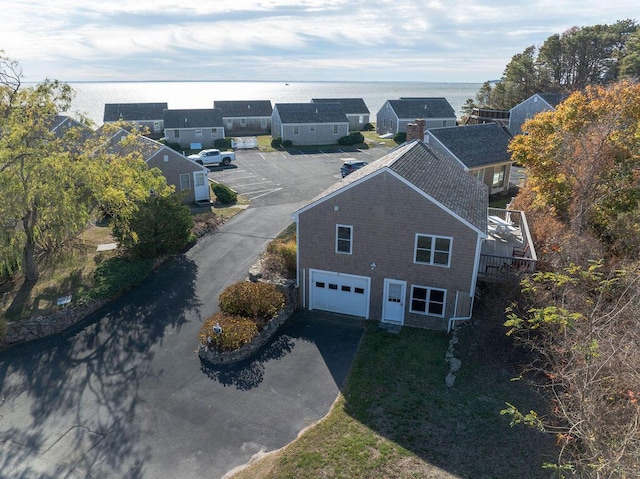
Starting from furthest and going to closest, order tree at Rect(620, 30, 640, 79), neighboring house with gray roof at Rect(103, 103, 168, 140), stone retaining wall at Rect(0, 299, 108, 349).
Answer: neighboring house with gray roof at Rect(103, 103, 168, 140) → tree at Rect(620, 30, 640, 79) → stone retaining wall at Rect(0, 299, 108, 349)

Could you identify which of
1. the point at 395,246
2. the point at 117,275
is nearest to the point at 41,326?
the point at 117,275

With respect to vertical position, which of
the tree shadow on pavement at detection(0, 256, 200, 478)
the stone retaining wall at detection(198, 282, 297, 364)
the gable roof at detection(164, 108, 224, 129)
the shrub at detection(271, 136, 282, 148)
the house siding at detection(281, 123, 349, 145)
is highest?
the gable roof at detection(164, 108, 224, 129)

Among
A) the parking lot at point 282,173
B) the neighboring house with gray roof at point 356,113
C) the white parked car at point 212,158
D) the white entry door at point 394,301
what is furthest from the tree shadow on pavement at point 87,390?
the neighboring house with gray roof at point 356,113

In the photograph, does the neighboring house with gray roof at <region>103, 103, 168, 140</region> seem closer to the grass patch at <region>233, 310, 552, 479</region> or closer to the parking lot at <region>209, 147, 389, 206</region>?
the parking lot at <region>209, 147, 389, 206</region>

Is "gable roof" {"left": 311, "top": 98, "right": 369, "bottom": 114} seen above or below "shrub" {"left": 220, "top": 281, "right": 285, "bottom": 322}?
above

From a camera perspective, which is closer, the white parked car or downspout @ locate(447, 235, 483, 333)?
downspout @ locate(447, 235, 483, 333)

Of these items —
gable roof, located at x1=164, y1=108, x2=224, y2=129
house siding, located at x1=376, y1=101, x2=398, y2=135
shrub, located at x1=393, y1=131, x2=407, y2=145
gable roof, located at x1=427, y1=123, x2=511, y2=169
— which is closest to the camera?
gable roof, located at x1=427, y1=123, x2=511, y2=169

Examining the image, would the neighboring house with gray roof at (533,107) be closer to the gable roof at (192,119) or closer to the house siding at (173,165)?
the house siding at (173,165)

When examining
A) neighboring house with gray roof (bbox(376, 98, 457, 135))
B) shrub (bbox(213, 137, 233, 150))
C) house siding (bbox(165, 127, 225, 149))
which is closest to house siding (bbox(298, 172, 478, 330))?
shrub (bbox(213, 137, 233, 150))
